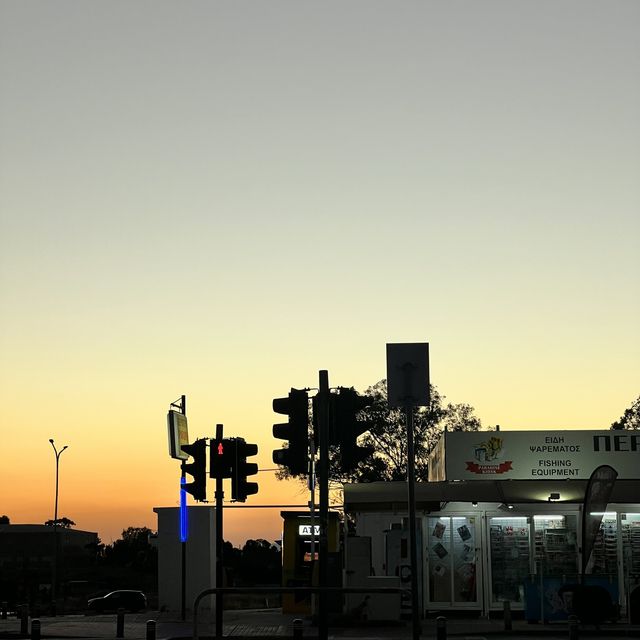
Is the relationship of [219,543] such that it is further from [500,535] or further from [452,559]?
[500,535]

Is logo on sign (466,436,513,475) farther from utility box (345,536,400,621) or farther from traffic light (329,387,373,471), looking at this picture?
traffic light (329,387,373,471)

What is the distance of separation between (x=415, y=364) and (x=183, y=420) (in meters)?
28.5

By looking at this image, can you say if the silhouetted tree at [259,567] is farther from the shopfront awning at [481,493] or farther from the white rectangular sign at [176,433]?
the shopfront awning at [481,493]

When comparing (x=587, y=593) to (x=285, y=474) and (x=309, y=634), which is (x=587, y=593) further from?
(x=285, y=474)

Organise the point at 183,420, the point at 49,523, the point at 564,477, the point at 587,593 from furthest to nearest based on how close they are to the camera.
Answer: the point at 49,523
the point at 183,420
the point at 564,477
the point at 587,593

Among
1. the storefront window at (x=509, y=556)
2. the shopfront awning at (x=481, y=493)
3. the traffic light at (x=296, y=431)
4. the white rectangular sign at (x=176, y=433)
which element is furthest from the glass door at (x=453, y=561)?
the traffic light at (x=296, y=431)

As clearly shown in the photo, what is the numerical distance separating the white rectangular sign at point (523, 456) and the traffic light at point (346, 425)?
1627 cm

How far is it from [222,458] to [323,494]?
23.3 ft

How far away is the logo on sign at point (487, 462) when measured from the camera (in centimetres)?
3253

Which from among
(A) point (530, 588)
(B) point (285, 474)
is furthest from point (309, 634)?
(B) point (285, 474)

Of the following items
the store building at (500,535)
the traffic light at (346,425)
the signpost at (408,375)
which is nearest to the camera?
the signpost at (408,375)

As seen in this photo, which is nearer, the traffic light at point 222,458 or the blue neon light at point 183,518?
the traffic light at point 222,458

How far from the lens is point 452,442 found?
32688mm

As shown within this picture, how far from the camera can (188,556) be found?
35531 millimetres
